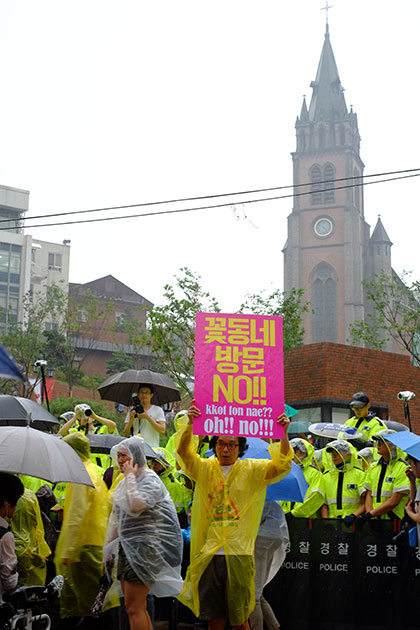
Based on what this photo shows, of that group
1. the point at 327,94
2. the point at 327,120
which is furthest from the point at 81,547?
the point at 327,94

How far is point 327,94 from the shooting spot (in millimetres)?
93438

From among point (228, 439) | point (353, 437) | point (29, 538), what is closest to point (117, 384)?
point (353, 437)

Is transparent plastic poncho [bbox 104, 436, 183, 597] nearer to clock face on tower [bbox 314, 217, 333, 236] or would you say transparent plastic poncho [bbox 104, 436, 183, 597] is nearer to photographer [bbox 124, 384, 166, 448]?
photographer [bbox 124, 384, 166, 448]

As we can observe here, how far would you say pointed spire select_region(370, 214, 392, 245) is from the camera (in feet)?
280

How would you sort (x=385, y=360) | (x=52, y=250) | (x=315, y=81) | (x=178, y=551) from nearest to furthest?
(x=178, y=551), (x=385, y=360), (x=52, y=250), (x=315, y=81)

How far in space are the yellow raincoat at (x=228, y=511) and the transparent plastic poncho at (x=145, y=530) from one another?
0.76 feet

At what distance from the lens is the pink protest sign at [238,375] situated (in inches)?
232

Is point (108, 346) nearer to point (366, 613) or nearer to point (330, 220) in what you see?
point (330, 220)

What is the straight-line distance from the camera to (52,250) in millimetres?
84250

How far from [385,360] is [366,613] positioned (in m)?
15.2

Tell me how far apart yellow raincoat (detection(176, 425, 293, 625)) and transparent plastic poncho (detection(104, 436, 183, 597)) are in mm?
232

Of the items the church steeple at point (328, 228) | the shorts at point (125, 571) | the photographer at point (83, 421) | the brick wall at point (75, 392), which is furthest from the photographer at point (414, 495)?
the church steeple at point (328, 228)

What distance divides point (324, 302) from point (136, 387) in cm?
7274

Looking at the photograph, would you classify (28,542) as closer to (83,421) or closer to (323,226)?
(83,421)
